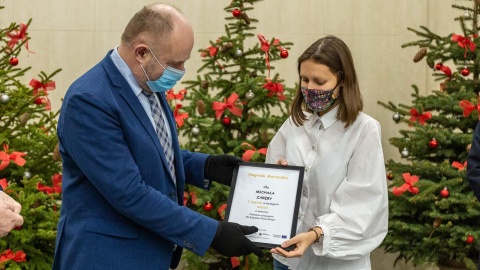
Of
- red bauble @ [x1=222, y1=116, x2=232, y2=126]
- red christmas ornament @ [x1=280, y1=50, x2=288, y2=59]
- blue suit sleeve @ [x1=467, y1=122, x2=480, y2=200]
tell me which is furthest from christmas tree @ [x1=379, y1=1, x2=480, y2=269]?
blue suit sleeve @ [x1=467, y1=122, x2=480, y2=200]

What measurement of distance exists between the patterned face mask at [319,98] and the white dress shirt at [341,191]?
0.05 m

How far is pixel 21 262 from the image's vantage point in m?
5.63

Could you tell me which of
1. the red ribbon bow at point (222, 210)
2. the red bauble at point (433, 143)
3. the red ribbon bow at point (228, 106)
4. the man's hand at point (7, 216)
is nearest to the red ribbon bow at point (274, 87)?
the red ribbon bow at point (228, 106)

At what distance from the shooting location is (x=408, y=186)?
258 inches

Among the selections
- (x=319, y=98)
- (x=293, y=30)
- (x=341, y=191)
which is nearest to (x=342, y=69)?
(x=319, y=98)

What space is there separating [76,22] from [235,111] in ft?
7.02

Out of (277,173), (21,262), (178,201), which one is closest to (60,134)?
(178,201)

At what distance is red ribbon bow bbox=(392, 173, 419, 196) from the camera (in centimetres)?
652

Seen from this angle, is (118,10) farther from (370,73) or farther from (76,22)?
(370,73)

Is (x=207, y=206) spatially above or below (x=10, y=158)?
below

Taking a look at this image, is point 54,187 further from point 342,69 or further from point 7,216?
point 7,216

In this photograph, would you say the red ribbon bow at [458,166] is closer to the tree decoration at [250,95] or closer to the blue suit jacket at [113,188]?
the tree decoration at [250,95]

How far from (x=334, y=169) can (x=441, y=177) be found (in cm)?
304

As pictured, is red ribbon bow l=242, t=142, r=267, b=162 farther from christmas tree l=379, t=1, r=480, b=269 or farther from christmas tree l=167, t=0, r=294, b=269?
christmas tree l=379, t=1, r=480, b=269
